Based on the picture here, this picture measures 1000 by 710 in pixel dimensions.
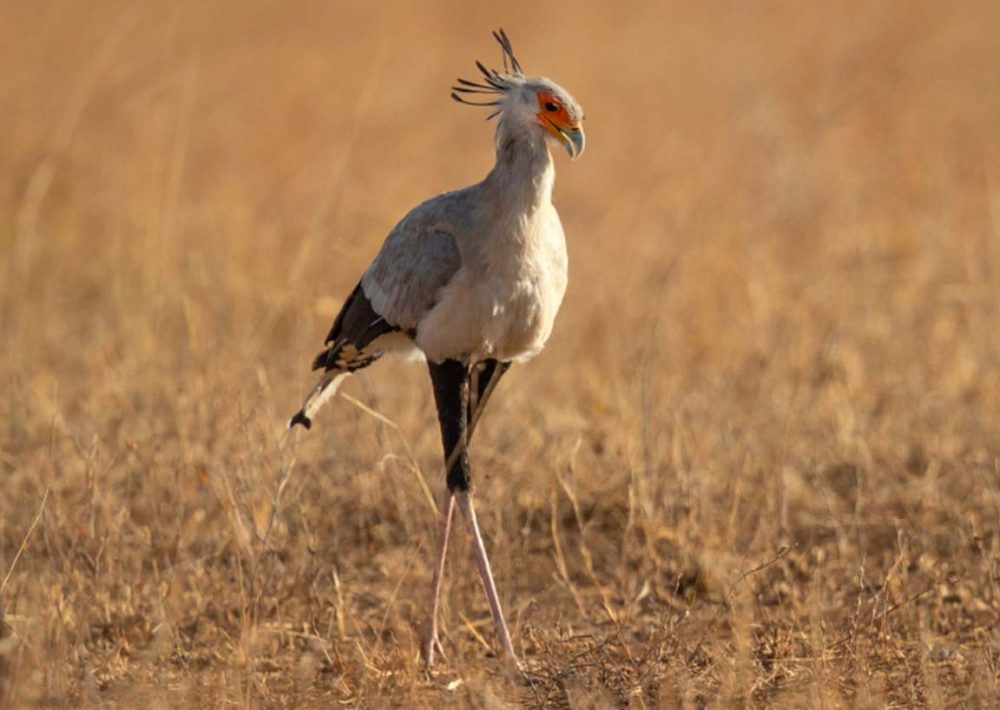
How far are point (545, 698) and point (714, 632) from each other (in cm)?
67

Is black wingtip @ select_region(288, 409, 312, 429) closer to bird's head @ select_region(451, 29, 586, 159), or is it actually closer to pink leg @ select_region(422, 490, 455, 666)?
pink leg @ select_region(422, 490, 455, 666)

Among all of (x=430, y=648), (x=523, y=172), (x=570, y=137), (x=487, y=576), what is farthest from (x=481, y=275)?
(x=430, y=648)

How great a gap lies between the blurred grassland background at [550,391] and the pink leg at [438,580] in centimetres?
6

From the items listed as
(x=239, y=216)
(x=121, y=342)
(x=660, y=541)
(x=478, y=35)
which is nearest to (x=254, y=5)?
(x=478, y=35)

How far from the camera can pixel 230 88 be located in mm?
10773

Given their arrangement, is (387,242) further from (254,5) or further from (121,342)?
(254,5)

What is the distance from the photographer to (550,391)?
631cm

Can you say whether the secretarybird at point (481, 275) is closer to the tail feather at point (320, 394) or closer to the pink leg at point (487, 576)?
the pink leg at point (487, 576)

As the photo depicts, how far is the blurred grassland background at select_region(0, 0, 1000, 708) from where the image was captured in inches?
161

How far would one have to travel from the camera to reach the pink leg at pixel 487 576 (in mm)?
3977

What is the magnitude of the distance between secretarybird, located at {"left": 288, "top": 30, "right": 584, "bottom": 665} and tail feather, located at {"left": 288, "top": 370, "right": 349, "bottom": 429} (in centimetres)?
30

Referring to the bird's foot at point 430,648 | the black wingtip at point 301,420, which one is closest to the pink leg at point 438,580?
the bird's foot at point 430,648

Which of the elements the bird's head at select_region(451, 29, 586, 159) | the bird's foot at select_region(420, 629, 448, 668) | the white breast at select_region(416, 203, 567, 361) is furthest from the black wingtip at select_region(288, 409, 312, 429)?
the bird's head at select_region(451, 29, 586, 159)

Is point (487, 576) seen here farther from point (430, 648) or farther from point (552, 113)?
point (552, 113)
